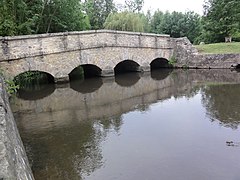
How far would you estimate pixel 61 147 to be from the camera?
279 inches

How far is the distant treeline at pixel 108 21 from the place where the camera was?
19.9m

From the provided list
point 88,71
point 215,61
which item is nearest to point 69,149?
point 88,71

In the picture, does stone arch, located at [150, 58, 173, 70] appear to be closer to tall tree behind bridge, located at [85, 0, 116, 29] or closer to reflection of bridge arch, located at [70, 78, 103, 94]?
reflection of bridge arch, located at [70, 78, 103, 94]

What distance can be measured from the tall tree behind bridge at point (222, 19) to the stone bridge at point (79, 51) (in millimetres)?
6637

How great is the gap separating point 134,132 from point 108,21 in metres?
27.5

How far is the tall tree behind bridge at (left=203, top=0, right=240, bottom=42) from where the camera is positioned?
24.8 metres

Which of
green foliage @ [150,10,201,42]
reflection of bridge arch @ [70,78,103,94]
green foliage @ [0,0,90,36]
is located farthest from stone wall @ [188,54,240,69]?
green foliage @ [150,10,201,42]

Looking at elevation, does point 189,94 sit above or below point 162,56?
below

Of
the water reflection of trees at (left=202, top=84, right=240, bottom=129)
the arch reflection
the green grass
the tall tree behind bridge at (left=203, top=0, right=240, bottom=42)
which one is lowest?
the water reflection of trees at (left=202, top=84, right=240, bottom=129)

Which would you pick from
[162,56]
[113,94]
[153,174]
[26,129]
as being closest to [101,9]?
[162,56]

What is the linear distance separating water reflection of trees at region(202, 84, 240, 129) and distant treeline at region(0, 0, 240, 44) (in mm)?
12317

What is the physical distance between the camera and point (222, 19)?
25375mm

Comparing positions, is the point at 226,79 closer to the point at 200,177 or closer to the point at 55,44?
the point at 55,44

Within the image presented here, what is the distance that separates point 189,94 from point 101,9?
34806 millimetres
